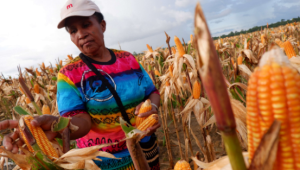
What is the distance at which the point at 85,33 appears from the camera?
175 centimetres

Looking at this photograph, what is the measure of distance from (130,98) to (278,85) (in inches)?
62.9

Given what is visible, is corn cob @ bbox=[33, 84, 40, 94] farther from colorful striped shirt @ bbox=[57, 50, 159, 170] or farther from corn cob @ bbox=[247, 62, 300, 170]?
corn cob @ bbox=[247, 62, 300, 170]

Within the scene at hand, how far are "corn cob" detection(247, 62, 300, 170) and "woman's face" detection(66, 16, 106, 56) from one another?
1.67 m

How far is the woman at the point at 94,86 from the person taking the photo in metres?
1.64

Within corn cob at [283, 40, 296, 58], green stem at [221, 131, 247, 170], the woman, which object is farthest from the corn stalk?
corn cob at [283, 40, 296, 58]

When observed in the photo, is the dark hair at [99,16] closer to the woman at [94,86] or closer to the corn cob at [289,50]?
the woman at [94,86]

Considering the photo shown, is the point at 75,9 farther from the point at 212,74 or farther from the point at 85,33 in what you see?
the point at 212,74

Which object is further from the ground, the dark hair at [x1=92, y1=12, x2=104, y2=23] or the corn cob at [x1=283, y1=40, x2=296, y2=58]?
the dark hair at [x1=92, y1=12, x2=104, y2=23]

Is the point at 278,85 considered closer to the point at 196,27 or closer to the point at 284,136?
the point at 284,136

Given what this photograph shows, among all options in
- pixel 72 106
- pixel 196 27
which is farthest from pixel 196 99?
pixel 196 27

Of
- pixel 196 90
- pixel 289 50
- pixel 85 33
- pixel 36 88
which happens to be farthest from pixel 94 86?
pixel 36 88

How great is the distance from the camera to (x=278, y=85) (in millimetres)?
420

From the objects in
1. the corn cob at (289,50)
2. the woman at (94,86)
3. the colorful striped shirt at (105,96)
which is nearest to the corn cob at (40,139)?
the woman at (94,86)

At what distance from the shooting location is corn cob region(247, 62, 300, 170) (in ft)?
1.38
